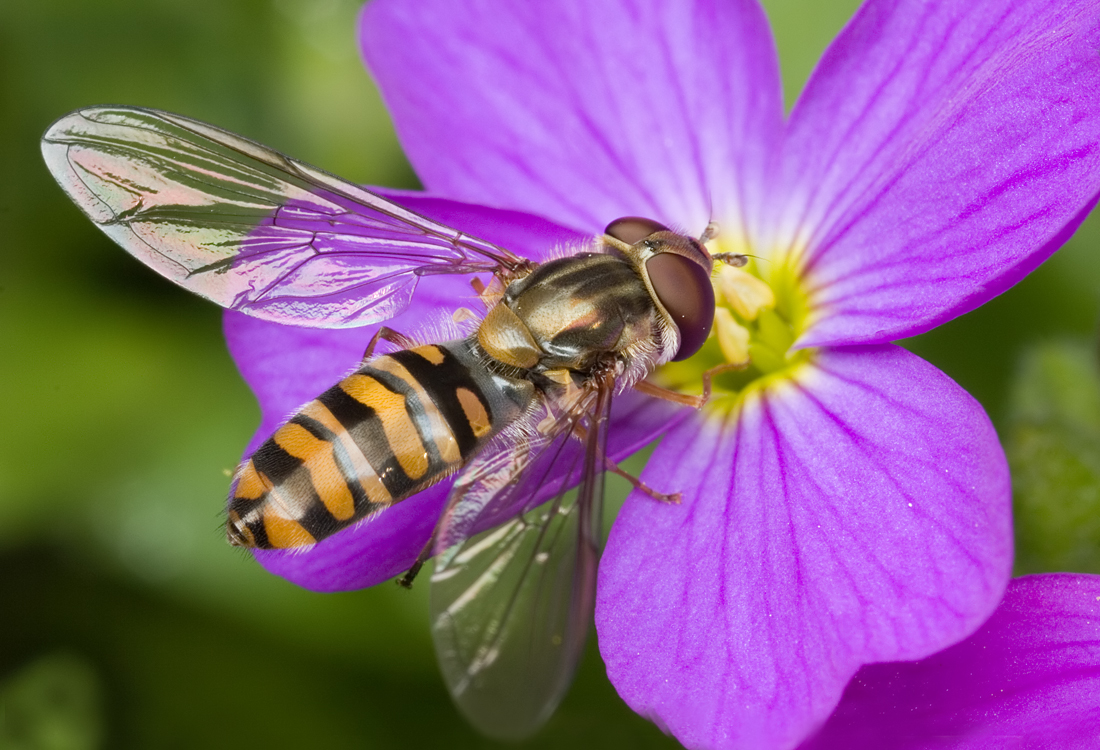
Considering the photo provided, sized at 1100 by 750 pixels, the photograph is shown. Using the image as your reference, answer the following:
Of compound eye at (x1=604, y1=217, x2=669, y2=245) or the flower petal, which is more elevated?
the flower petal

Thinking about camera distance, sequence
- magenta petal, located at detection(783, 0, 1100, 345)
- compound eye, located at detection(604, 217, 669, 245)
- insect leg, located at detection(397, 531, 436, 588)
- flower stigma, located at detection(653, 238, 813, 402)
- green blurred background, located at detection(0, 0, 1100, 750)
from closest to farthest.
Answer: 1. magenta petal, located at detection(783, 0, 1100, 345)
2. insect leg, located at detection(397, 531, 436, 588)
3. compound eye, located at detection(604, 217, 669, 245)
4. flower stigma, located at detection(653, 238, 813, 402)
5. green blurred background, located at detection(0, 0, 1100, 750)

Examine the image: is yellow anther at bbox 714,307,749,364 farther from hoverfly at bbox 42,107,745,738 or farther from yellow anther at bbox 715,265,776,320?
hoverfly at bbox 42,107,745,738

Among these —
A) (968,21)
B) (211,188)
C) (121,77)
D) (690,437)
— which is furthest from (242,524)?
(121,77)

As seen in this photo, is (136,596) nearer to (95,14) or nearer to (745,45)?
(95,14)

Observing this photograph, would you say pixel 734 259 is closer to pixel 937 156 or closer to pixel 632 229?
pixel 632 229

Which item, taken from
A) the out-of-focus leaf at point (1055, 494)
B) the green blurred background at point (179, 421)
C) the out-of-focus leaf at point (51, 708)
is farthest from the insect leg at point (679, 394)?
the out-of-focus leaf at point (51, 708)

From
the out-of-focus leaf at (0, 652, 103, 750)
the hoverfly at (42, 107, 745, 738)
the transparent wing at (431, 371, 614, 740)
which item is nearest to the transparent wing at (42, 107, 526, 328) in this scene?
the hoverfly at (42, 107, 745, 738)
